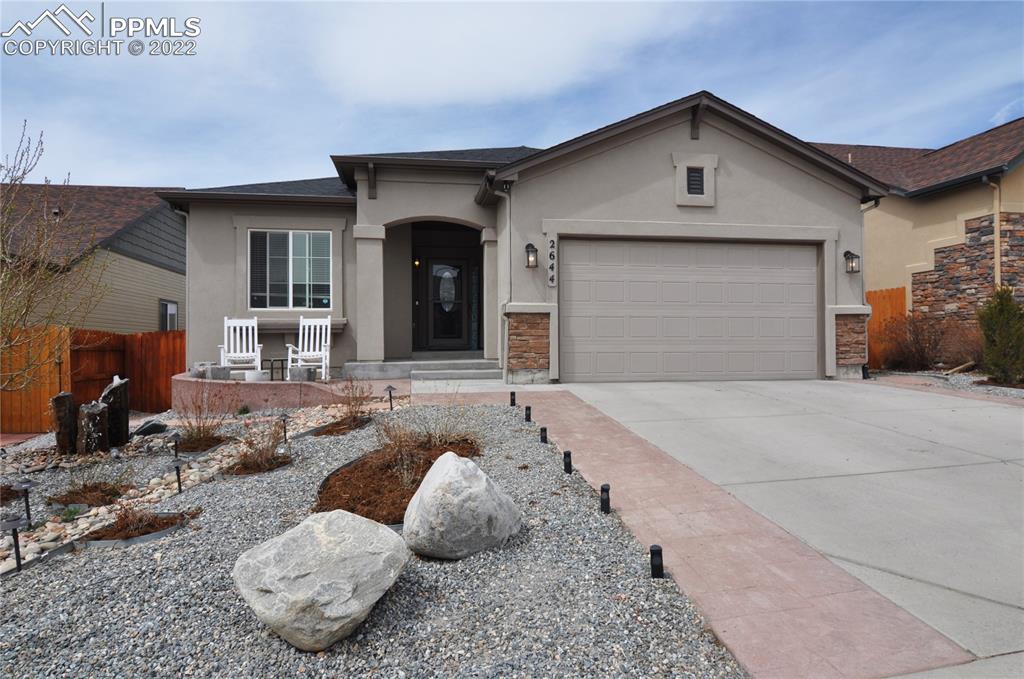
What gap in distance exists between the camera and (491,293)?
404 inches

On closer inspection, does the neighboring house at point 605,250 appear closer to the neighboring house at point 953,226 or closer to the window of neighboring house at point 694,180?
the window of neighboring house at point 694,180

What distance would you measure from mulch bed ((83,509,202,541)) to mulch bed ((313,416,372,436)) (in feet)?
6.97

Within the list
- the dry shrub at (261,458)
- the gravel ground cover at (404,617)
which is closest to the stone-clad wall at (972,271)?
the gravel ground cover at (404,617)

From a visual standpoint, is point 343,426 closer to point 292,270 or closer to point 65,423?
point 65,423

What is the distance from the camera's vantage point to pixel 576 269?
916 cm

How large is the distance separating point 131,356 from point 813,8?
47.2 ft

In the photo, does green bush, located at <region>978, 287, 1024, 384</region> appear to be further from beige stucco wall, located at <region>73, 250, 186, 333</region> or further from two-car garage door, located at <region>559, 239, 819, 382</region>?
beige stucco wall, located at <region>73, 250, 186, 333</region>

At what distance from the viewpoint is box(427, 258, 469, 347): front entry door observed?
11938 mm

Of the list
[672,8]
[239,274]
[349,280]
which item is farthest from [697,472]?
[239,274]

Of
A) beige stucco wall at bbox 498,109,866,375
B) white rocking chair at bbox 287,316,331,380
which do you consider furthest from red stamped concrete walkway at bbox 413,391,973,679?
white rocking chair at bbox 287,316,331,380

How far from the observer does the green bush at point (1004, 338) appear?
8672 millimetres

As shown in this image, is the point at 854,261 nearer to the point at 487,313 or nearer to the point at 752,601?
the point at 487,313

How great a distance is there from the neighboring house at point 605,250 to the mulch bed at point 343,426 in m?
3.41

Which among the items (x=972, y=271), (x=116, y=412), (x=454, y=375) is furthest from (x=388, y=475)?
(x=972, y=271)
